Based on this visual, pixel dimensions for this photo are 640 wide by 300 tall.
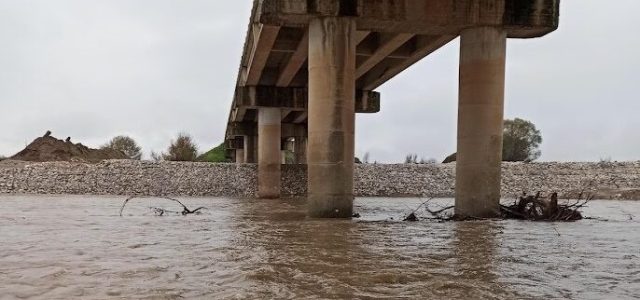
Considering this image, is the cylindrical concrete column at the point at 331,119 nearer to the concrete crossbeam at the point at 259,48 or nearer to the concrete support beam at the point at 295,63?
the concrete crossbeam at the point at 259,48

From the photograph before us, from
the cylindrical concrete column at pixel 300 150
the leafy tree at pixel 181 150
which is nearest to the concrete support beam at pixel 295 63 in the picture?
the cylindrical concrete column at pixel 300 150

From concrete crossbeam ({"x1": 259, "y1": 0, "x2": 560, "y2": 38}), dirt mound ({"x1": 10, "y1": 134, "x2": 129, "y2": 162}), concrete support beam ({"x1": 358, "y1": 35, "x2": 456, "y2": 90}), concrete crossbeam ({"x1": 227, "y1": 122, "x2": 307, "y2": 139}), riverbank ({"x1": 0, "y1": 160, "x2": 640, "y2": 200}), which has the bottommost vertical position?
riverbank ({"x1": 0, "y1": 160, "x2": 640, "y2": 200})

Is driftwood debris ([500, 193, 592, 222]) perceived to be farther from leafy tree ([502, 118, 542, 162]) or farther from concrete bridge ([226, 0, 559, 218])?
leafy tree ([502, 118, 542, 162])

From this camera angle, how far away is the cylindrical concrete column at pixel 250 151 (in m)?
46.0

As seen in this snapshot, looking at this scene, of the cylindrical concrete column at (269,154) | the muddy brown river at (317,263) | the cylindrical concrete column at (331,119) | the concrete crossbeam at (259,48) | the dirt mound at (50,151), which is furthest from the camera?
the dirt mound at (50,151)

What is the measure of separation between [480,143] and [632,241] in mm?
5392

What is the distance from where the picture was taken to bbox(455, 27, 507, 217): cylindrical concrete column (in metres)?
14.2

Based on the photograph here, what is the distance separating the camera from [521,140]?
7006 cm

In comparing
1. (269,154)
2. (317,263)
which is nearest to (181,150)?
(269,154)

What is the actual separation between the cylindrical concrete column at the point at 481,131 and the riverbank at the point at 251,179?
19.0 metres

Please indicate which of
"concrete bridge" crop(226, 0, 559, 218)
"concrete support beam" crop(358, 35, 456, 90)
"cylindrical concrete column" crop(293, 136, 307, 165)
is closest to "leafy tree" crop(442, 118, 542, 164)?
"cylindrical concrete column" crop(293, 136, 307, 165)

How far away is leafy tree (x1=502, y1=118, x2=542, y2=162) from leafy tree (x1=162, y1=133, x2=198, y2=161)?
4109 centimetres

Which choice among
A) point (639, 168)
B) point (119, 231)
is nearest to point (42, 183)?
point (119, 231)

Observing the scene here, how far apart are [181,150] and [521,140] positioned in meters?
44.6
